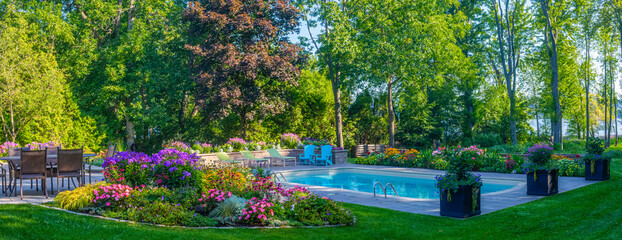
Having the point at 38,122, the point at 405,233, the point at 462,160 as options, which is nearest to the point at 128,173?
the point at 405,233

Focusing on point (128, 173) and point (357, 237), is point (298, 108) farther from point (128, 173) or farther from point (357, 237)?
point (357, 237)

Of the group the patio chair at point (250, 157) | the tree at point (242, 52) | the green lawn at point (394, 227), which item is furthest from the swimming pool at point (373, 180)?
the tree at point (242, 52)

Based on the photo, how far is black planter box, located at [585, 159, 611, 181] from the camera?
1017cm

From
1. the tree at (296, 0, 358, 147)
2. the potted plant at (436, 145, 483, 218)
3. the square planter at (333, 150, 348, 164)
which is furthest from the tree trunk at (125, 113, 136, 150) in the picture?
the potted plant at (436, 145, 483, 218)

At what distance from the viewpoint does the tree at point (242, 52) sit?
56.0 feet

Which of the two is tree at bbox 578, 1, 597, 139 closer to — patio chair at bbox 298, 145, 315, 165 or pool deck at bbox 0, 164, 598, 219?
pool deck at bbox 0, 164, 598, 219

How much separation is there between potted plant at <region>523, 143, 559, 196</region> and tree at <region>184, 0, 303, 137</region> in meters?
10.6

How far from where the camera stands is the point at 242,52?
17.8 meters

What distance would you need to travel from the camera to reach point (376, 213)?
682 cm

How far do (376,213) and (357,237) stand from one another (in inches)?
62.2

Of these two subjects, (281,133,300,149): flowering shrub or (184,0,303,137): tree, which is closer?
(184,0,303,137): tree

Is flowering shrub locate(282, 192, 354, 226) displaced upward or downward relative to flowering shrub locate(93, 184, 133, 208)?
downward

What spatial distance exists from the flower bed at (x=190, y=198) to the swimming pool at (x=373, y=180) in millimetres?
4707

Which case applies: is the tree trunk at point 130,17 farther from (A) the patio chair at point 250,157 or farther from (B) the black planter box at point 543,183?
(B) the black planter box at point 543,183
